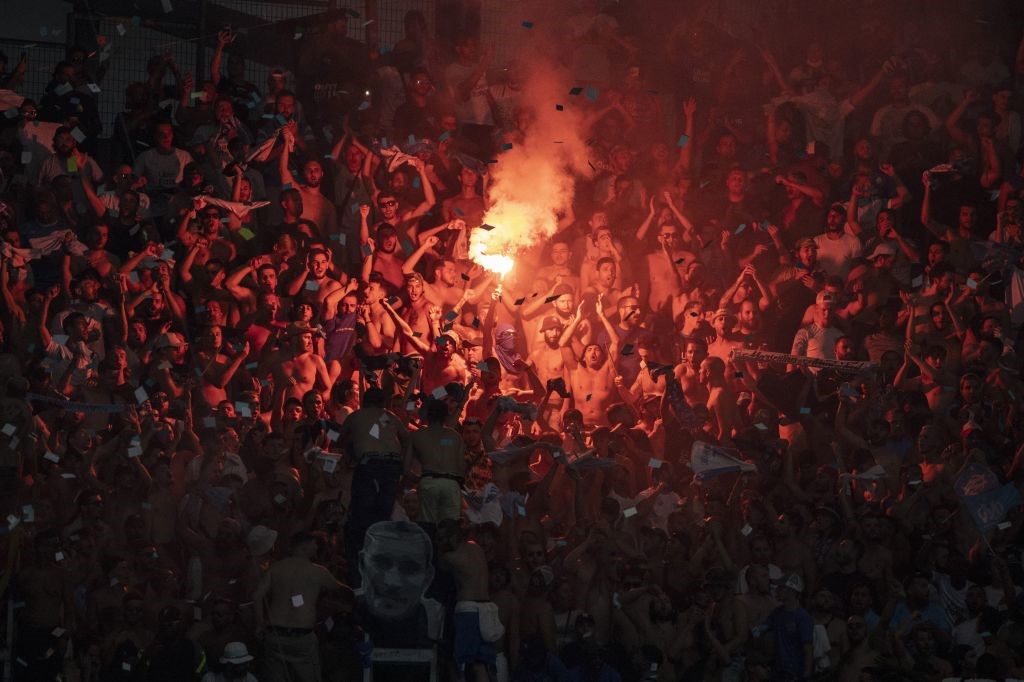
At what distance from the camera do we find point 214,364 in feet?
44.6

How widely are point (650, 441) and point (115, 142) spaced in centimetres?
541

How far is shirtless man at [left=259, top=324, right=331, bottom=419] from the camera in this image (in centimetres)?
1372

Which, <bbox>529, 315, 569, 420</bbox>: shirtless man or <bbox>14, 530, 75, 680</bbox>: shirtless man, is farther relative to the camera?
<bbox>529, 315, 569, 420</bbox>: shirtless man

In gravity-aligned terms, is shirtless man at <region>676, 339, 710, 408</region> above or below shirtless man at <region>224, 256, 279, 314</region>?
below

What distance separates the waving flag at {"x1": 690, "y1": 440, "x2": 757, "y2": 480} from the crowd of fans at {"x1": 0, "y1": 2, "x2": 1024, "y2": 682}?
0.10 ft

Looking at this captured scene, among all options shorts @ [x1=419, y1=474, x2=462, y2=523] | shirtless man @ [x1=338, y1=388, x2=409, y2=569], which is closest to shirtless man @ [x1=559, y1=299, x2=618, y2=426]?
shorts @ [x1=419, y1=474, x2=462, y2=523]

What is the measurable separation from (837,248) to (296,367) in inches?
202

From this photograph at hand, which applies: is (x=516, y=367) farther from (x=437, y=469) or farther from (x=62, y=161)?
(x=62, y=161)

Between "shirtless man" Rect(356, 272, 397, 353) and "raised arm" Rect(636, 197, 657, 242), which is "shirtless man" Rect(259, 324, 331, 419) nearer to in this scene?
"shirtless man" Rect(356, 272, 397, 353)

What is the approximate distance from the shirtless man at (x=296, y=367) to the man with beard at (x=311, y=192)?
1.60 meters

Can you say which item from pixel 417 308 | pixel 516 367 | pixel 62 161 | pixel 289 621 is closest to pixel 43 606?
pixel 289 621

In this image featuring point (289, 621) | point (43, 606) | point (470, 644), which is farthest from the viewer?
point (43, 606)

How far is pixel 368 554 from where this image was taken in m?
11.1

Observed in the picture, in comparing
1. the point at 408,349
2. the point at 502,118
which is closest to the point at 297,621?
the point at 408,349
